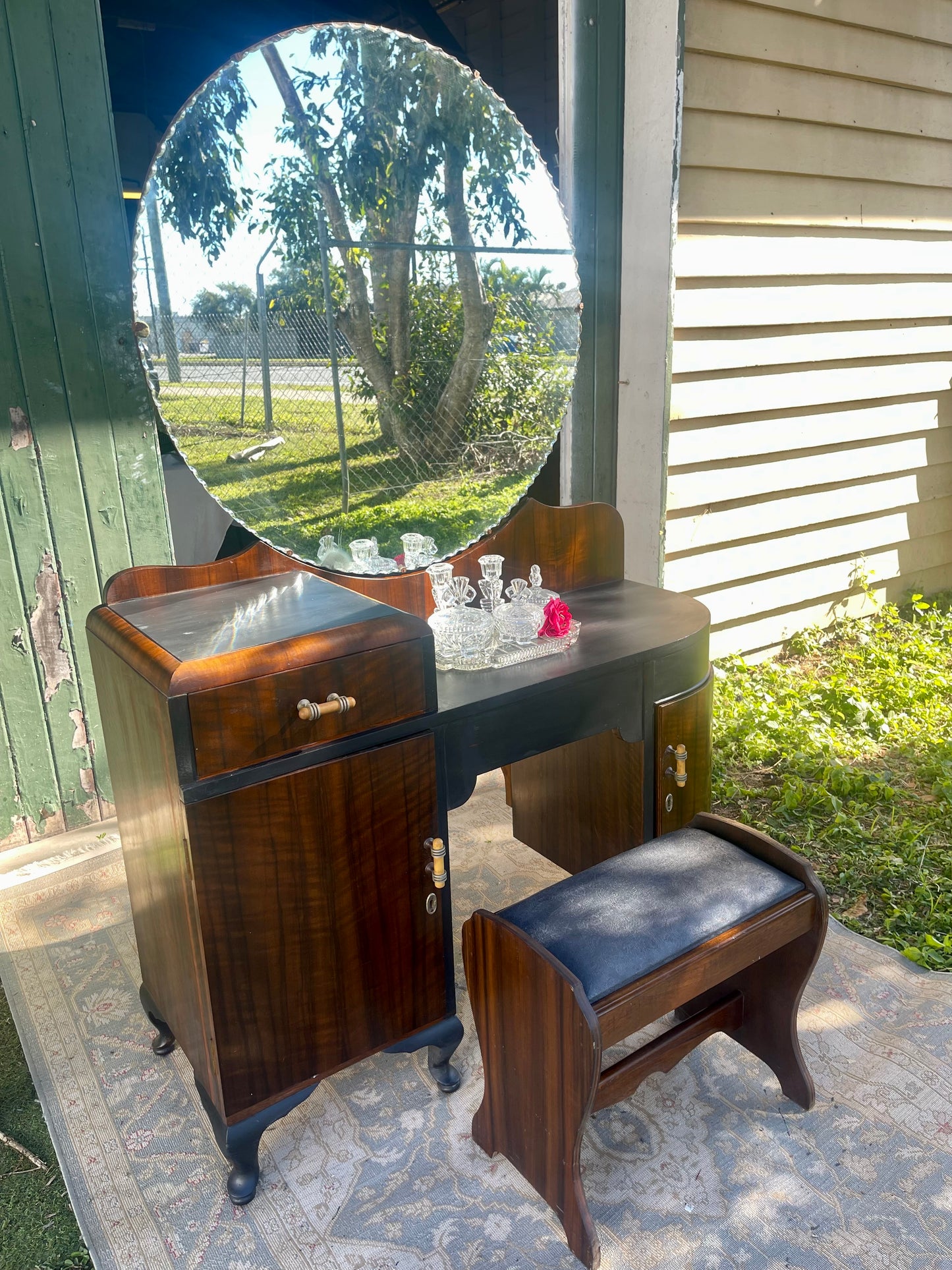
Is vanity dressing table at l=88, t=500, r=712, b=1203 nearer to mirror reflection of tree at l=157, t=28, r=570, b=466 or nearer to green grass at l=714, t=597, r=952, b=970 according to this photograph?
mirror reflection of tree at l=157, t=28, r=570, b=466

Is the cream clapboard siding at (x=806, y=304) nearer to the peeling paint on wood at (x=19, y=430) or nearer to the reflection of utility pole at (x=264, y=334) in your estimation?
the reflection of utility pole at (x=264, y=334)

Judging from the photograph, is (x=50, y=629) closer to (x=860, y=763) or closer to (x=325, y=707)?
(x=325, y=707)

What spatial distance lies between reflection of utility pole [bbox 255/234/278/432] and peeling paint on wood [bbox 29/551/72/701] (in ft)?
3.00

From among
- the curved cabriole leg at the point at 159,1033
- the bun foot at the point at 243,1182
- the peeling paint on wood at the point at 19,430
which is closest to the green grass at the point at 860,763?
the bun foot at the point at 243,1182

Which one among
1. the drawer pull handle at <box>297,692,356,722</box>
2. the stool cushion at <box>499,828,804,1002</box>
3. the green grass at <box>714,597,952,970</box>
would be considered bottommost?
the green grass at <box>714,597,952,970</box>

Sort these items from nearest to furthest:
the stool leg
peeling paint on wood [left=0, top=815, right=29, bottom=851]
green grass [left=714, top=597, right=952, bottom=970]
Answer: the stool leg, green grass [left=714, top=597, right=952, bottom=970], peeling paint on wood [left=0, top=815, right=29, bottom=851]

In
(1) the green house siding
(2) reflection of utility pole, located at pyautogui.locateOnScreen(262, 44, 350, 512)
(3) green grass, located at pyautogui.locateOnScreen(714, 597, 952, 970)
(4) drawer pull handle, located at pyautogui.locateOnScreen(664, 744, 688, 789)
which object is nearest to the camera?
(2) reflection of utility pole, located at pyautogui.locateOnScreen(262, 44, 350, 512)

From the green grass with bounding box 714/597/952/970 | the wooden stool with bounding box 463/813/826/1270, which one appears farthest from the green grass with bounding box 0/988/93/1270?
the green grass with bounding box 714/597/952/970

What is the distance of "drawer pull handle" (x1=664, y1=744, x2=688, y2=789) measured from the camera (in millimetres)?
1962

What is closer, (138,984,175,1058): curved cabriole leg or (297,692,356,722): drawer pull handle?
(297,692,356,722): drawer pull handle

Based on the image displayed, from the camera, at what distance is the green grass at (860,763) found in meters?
2.34

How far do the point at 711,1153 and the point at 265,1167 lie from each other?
2.56 feet

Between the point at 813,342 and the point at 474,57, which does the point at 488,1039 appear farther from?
the point at 813,342

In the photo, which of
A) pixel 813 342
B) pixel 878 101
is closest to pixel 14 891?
pixel 813 342
